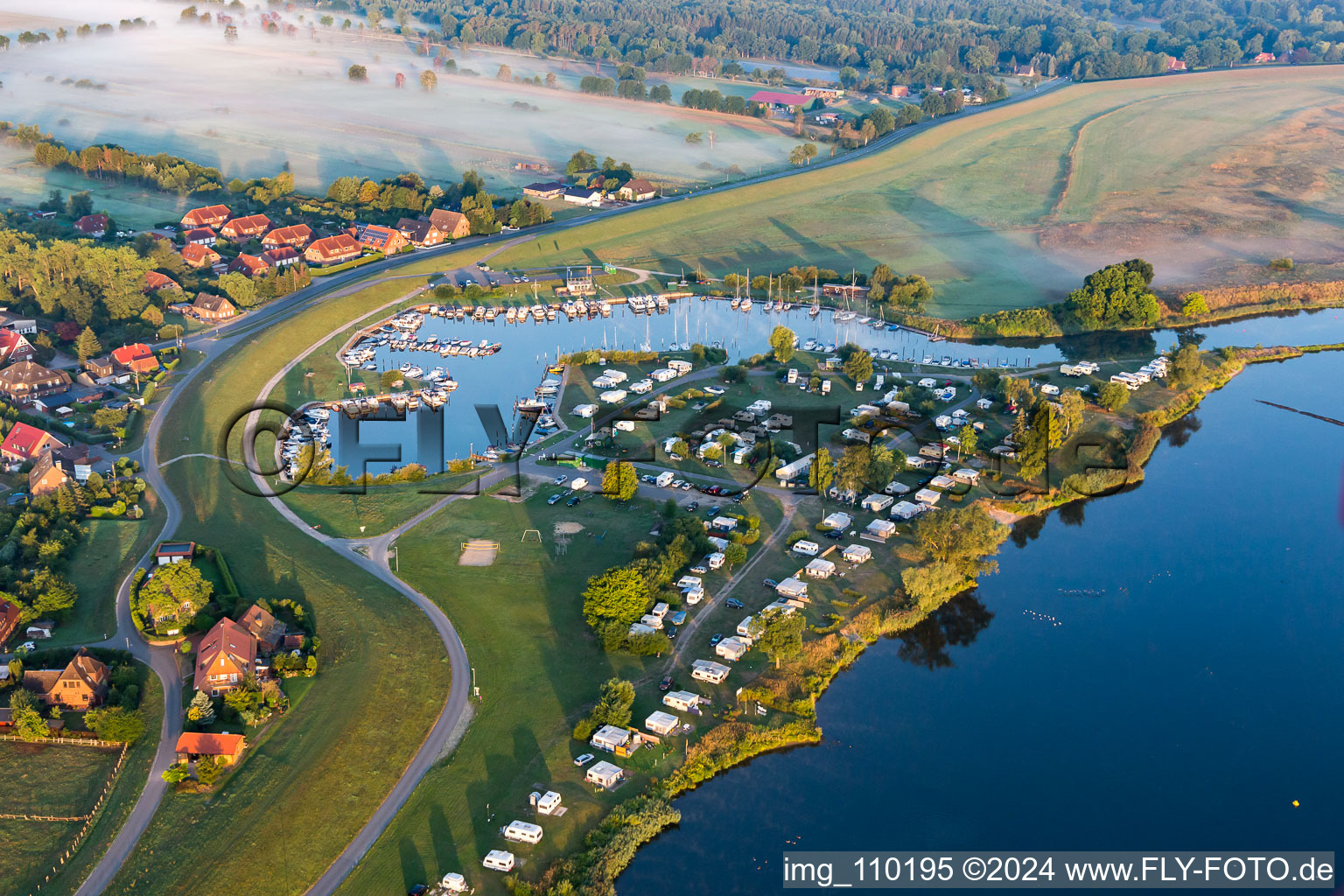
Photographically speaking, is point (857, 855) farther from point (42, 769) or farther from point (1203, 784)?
point (42, 769)

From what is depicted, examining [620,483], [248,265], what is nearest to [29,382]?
[248,265]

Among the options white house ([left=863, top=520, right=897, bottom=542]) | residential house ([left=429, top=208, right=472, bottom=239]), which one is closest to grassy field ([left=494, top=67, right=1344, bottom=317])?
residential house ([left=429, top=208, right=472, bottom=239])

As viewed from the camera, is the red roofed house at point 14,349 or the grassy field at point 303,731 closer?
the grassy field at point 303,731

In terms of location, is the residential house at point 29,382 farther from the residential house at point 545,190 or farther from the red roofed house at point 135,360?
A: the residential house at point 545,190

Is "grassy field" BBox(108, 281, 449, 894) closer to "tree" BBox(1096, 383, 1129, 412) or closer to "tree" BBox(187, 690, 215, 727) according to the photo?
"tree" BBox(187, 690, 215, 727)

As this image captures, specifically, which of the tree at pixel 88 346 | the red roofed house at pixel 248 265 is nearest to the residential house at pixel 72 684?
the tree at pixel 88 346

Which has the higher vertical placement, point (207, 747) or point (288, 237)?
point (288, 237)

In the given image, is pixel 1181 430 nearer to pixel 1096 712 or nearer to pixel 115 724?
pixel 1096 712
